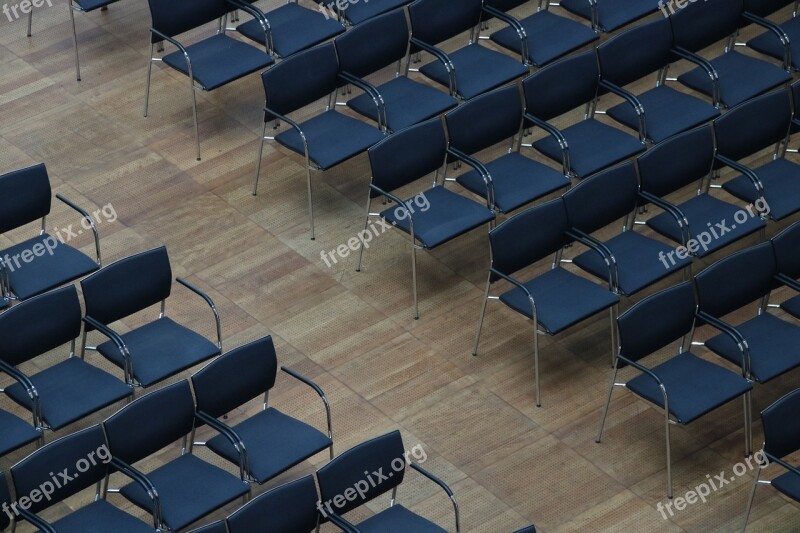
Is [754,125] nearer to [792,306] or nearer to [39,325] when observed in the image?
[792,306]

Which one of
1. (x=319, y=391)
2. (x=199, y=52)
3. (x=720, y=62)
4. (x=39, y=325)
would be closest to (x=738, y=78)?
(x=720, y=62)

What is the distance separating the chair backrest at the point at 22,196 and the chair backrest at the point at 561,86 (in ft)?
10.5

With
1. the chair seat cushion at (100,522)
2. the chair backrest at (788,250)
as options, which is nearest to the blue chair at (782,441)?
the chair backrest at (788,250)

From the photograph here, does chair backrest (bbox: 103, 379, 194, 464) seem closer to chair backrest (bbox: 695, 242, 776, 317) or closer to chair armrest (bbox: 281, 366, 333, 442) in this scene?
chair armrest (bbox: 281, 366, 333, 442)

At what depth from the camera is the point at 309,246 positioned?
10.1 m

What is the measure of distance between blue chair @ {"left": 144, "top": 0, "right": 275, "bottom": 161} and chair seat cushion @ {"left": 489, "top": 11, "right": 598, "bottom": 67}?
5.70 feet

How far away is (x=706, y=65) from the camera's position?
10742 mm

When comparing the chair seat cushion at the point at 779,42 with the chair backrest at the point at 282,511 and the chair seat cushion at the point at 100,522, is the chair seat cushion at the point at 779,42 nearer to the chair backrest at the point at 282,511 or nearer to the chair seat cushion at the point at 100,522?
the chair backrest at the point at 282,511

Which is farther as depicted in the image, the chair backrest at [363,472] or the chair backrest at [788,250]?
the chair backrest at [788,250]

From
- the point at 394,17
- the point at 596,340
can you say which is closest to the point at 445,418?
the point at 596,340

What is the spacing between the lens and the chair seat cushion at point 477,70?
421 inches

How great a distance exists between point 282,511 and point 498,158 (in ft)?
11.3

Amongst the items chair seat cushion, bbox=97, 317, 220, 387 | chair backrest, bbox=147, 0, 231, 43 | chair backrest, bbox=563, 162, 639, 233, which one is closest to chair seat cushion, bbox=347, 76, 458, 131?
chair backrest, bbox=147, 0, 231, 43

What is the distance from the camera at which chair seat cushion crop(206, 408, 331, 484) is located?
803 centimetres
